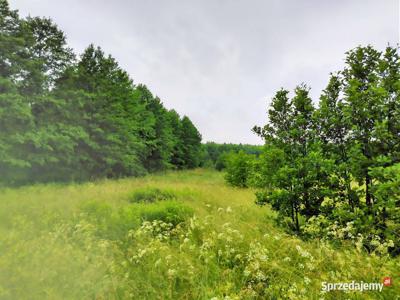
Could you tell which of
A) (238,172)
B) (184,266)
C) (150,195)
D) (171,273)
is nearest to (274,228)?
(184,266)

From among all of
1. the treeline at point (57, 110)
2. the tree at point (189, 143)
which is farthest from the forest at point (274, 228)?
the tree at point (189, 143)

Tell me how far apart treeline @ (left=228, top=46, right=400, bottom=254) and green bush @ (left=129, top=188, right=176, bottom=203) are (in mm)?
4835

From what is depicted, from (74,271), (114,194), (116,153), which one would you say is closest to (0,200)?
(114,194)

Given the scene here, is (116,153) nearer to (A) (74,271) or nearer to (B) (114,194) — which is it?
(B) (114,194)

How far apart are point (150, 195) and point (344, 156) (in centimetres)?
712

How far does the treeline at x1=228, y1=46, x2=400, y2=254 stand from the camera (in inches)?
149

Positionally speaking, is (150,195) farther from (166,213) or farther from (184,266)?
(184,266)

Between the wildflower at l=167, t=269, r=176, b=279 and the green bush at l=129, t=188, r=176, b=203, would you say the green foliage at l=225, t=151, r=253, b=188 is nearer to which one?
the green bush at l=129, t=188, r=176, b=203

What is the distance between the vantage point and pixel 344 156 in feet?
15.0

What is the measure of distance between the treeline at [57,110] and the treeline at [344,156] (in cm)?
1467

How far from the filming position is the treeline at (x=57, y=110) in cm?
1448

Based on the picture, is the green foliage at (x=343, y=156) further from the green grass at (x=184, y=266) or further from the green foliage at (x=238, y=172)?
the green foliage at (x=238, y=172)

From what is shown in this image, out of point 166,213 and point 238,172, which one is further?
point 238,172

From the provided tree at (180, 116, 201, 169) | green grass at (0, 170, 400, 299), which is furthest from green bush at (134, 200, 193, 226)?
tree at (180, 116, 201, 169)
